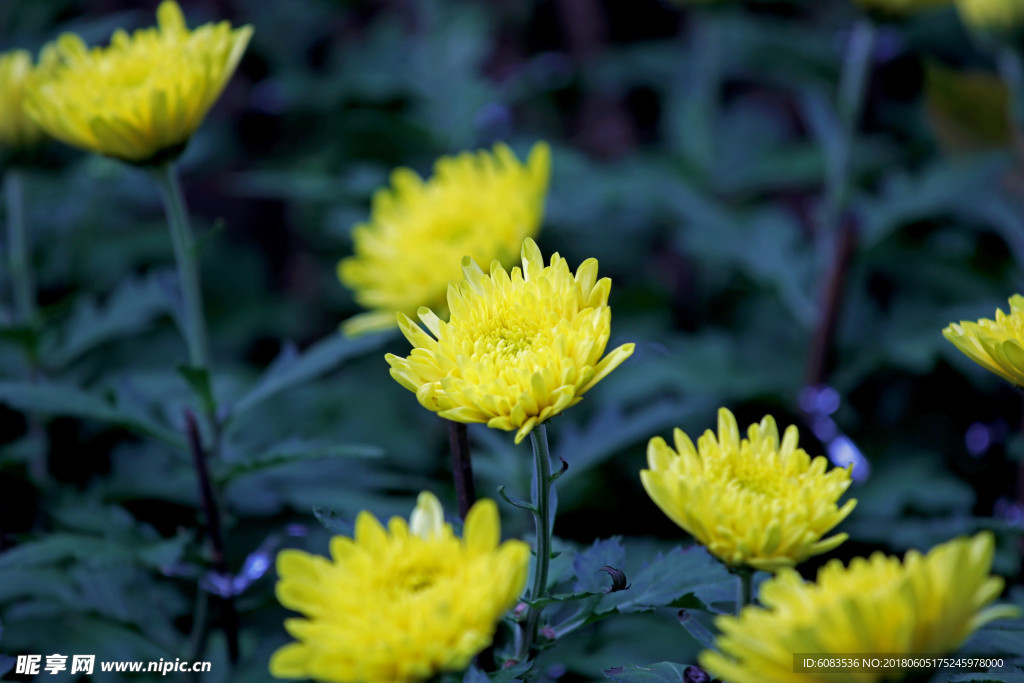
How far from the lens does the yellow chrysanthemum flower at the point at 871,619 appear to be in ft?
1.71

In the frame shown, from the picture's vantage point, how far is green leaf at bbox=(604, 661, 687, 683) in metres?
0.71

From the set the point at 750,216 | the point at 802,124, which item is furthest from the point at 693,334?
the point at 802,124

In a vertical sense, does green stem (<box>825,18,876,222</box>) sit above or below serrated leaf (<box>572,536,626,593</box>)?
above

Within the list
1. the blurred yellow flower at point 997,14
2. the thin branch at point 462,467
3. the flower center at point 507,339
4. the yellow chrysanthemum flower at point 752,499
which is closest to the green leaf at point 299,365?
the thin branch at point 462,467

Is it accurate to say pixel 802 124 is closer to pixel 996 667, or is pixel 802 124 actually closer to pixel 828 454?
pixel 828 454

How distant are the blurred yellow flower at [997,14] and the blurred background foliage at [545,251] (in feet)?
0.40

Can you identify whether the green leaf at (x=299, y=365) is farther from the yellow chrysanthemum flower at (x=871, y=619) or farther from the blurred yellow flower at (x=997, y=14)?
the blurred yellow flower at (x=997, y=14)

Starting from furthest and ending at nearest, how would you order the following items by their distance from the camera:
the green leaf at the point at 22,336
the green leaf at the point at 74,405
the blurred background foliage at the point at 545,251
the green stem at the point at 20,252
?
the green stem at the point at 20,252 < the green leaf at the point at 22,336 < the blurred background foliage at the point at 545,251 < the green leaf at the point at 74,405

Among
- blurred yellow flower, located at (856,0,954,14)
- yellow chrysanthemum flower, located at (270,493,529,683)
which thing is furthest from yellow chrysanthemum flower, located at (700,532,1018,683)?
blurred yellow flower, located at (856,0,954,14)

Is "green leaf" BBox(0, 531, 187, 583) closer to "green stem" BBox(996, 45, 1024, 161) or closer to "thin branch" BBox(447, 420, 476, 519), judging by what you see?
"thin branch" BBox(447, 420, 476, 519)

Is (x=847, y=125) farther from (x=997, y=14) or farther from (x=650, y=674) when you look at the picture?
(x=650, y=674)

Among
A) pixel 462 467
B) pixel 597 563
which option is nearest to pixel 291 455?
pixel 462 467

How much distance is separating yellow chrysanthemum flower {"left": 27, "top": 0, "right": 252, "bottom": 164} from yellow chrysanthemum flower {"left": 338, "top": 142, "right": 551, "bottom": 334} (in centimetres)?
38

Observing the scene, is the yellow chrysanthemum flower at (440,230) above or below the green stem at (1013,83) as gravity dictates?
below
